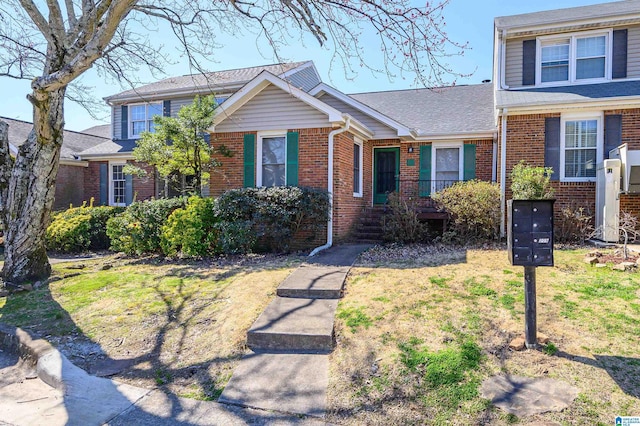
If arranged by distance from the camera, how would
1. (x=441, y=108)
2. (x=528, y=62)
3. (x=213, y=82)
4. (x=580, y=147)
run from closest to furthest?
1. (x=580, y=147)
2. (x=528, y=62)
3. (x=441, y=108)
4. (x=213, y=82)

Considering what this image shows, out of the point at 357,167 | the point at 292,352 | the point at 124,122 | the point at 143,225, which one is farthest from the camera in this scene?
the point at 124,122

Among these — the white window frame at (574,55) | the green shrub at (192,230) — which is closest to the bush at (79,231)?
the green shrub at (192,230)

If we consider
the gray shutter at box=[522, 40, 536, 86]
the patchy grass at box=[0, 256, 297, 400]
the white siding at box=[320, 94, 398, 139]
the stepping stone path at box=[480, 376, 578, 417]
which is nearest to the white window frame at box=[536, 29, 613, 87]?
the gray shutter at box=[522, 40, 536, 86]

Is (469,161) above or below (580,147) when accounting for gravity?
below

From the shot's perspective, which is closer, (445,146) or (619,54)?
(619,54)

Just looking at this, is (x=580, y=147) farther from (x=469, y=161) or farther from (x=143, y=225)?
(x=143, y=225)

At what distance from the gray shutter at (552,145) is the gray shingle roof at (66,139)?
56.1 ft

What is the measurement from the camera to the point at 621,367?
11.5 feet

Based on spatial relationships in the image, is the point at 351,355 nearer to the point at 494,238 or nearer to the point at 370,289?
the point at 370,289

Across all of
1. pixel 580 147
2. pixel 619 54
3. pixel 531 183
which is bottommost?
pixel 531 183

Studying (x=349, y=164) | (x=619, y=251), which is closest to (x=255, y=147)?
(x=349, y=164)

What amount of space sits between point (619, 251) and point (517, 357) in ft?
16.9

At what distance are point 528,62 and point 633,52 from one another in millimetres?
2561

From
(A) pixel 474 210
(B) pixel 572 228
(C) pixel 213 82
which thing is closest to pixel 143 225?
(A) pixel 474 210
